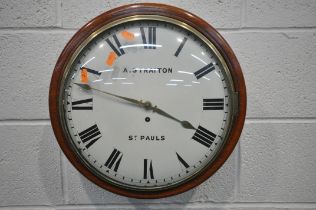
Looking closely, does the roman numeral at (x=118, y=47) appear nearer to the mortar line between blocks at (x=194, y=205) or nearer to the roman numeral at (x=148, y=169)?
the roman numeral at (x=148, y=169)

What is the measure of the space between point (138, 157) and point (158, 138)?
7cm

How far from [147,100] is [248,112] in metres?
0.30

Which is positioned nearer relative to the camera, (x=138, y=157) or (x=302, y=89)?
(x=138, y=157)

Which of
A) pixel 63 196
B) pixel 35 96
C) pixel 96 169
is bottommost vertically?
pixel 63 196

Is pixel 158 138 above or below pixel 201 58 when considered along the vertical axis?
below

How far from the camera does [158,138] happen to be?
2.43 ft

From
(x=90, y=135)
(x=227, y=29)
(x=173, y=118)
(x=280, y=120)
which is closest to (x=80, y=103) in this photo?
(x=90, y=135)

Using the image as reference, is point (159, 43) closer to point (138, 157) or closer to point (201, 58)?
point (201, 58)

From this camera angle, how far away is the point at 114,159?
0.74m

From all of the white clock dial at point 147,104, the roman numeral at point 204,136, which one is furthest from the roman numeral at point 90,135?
the roman numeral at point 204,136

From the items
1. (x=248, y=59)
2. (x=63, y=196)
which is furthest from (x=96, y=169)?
(x=248, y=59)

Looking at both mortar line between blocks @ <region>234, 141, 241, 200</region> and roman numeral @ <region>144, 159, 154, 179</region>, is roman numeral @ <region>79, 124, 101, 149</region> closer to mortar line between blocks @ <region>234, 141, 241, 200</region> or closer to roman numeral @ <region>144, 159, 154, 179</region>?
roman numeral @ <region>144, 159, 154, 179</region>

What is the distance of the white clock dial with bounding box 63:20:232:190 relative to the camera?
28.4 inches

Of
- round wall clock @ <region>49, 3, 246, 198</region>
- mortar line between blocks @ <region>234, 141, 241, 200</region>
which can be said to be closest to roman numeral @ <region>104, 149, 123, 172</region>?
round wall clock @ <region>49, 3, 246, 198</region>
